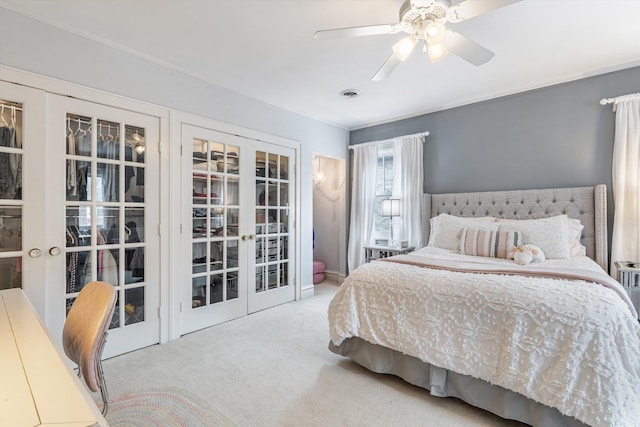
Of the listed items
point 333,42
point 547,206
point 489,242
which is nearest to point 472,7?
point 333,42

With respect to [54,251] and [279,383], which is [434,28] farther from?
[54,251]

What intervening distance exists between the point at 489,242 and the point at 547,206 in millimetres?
922

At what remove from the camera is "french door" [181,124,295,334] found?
3.15 metres

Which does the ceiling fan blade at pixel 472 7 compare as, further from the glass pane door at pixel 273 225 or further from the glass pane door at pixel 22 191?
the glass pane door at pixel 22 191

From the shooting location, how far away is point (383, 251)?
430 centimetres

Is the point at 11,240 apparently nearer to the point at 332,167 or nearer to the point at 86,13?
the point at 86,13

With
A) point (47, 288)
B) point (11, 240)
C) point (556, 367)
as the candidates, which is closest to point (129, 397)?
point (47, 288)

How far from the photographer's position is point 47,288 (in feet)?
7.45

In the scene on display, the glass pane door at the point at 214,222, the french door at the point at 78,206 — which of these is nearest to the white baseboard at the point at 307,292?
the glass pane door at the point at 214,222

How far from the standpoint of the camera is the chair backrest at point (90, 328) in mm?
1175

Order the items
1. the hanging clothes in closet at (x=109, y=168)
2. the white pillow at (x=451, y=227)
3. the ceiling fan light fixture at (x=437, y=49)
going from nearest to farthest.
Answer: the ceiling fan light fixture at (x=437, y=49), the hanging clothes in closet at (x=109, y=168), the white pillow at (x=451, y=227)

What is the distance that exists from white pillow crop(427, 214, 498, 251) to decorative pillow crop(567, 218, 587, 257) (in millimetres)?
654

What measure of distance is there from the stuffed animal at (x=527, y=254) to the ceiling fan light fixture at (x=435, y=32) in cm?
185

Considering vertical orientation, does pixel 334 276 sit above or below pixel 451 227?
below
